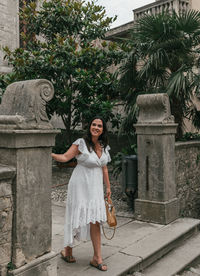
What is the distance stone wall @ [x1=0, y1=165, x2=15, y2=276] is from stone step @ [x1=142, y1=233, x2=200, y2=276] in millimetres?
1911

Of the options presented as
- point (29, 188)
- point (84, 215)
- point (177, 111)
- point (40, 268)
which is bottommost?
point (40, 268)

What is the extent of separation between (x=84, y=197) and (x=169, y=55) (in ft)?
15.5

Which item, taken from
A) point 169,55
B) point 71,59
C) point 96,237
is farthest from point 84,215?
point 71,59

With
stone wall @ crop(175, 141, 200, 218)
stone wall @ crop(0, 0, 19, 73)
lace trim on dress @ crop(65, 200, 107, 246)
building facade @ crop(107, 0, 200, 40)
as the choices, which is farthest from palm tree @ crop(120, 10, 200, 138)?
stone wall @ crop(0, 0, 19, 73)

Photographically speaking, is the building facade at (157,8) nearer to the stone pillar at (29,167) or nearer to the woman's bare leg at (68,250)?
the stone pillar at (29,167)

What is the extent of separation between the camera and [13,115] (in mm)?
A: 2838

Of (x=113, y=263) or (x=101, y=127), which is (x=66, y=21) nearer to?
(x=101, y=127)

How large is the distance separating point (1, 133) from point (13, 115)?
20 cm

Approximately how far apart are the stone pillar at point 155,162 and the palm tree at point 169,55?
1.16m

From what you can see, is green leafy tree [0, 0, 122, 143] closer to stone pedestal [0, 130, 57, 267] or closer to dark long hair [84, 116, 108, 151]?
dark long hair [84, 116, 108, 151]

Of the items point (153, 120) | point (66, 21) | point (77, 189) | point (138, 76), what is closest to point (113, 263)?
point (77, 189)

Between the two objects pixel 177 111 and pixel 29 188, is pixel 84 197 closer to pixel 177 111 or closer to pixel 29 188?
pixel 29 188

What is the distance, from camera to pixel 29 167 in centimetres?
283

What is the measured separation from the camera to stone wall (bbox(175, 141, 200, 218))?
6191mm
